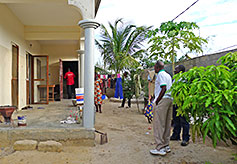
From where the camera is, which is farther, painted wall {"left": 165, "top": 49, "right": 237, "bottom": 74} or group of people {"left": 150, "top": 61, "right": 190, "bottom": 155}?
painted wall {"left": 165, "top": 49, "right": 237, "bottom": 74}

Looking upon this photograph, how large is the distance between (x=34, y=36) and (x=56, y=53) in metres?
3.58

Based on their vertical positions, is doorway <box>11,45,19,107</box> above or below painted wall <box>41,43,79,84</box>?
below

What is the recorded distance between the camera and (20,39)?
24.6 ft

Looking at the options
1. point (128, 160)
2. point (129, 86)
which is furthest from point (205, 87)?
point (129, 86)

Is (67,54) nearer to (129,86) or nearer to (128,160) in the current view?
(129,86)

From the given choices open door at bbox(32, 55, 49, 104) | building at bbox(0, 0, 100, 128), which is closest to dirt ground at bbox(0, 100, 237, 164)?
building at bbox(0, 0, 100, 128)

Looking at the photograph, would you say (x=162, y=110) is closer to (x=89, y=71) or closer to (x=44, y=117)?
(x=89, y=71)

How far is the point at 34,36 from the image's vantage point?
26.7 ft

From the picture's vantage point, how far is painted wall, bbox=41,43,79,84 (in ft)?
37.9

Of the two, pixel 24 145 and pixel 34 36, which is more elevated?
pixel 34 36

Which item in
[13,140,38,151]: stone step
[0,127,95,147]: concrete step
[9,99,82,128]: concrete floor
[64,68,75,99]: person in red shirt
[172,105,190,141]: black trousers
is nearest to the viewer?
[13,140,38,151]: stone step

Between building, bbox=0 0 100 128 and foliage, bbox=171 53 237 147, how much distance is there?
2277 millimetres

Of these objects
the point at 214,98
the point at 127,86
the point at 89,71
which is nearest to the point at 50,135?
the point at 89,71

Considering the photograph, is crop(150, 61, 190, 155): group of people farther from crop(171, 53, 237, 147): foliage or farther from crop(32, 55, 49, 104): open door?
crop(32, 55, 49, 104): open door
